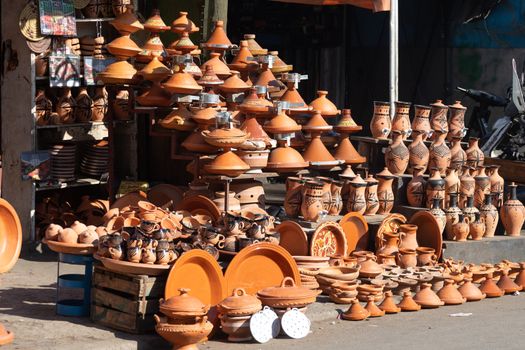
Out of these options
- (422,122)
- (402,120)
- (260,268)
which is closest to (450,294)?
(260,268)

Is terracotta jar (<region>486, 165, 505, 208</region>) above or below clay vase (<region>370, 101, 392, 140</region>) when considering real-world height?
below

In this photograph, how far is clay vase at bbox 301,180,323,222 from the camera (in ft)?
31.6

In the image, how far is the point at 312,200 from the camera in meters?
9.63

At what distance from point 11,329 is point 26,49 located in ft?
10.3

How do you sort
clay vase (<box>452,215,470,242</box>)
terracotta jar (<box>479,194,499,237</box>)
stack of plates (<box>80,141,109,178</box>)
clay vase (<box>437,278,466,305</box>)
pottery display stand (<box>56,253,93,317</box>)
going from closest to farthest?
pottery display stand (<box>56,253,93,317</box>) → clay vase (<box>437,278,466,305</box>) → clay vase (<box>452,215,470,242</box>) → terracotta jar (<box>479,194,499,237</box>) → stack of plates (<box>80,141,109,178</box>)

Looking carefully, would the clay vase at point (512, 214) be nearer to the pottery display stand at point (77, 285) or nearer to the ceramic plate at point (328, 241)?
the ceramic plate at point (328, 241)

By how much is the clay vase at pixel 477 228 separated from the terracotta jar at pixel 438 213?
27 cm

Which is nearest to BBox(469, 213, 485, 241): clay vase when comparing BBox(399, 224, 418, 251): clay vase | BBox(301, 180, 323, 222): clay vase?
BBox(399, 224, 418, 251): clay vase

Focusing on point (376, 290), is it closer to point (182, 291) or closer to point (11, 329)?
point (182, 291)

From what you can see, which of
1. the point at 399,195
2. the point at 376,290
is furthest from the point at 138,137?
the point at 376,290

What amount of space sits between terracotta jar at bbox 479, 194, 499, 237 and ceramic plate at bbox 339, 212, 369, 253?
105 centimetres

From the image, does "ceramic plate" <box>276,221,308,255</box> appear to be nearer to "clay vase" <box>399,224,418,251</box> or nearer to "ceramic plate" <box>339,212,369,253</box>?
"ceramic plate" <box>339,212,369,253</box>

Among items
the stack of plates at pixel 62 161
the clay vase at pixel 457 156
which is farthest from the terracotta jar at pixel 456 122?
the stack of plates at pixel 62 161

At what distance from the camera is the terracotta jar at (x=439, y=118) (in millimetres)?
10766
